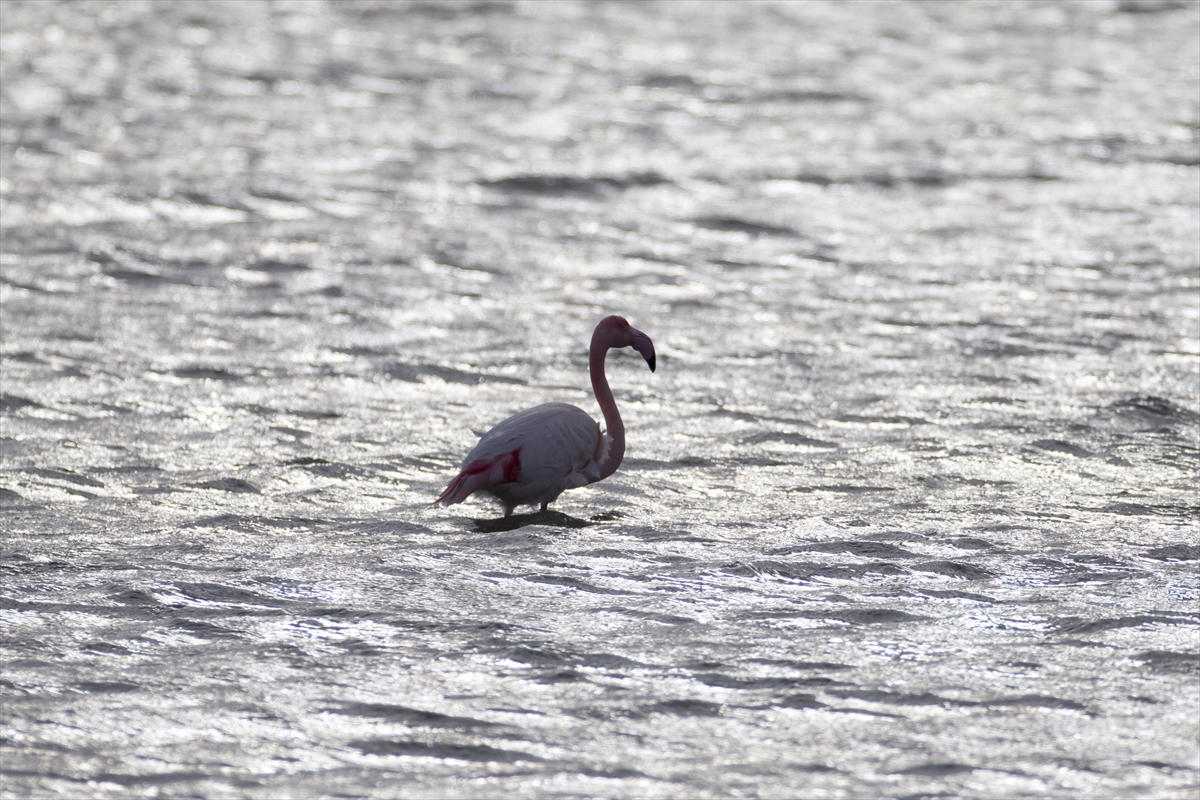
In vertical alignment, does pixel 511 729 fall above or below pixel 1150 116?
below

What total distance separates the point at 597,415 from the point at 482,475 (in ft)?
6.44

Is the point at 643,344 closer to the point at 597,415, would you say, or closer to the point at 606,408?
the point at 606,408

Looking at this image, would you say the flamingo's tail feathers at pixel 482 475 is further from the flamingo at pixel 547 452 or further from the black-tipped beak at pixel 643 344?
the black-tipped beak at pixel 643 344

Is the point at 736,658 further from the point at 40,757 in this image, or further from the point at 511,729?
the point at 40,757

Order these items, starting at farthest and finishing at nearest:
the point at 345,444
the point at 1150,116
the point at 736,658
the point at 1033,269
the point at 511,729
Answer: the point at 1150,116
the point at 1033,269
the point at 345,444
the point at 736,658
the point at 511,729

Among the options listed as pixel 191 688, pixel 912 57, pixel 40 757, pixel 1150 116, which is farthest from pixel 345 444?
pixel 912 57

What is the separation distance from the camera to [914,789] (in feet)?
14.8

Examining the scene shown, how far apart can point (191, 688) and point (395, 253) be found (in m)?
6.69

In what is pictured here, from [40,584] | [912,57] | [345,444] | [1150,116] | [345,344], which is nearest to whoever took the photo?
[40,584]

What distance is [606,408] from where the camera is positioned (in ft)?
23.9

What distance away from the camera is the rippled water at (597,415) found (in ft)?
16.2

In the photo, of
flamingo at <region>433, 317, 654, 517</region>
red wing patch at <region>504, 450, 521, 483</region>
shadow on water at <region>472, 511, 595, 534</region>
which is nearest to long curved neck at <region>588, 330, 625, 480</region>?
flamingo at <region>433, 317, 654, 517</region>

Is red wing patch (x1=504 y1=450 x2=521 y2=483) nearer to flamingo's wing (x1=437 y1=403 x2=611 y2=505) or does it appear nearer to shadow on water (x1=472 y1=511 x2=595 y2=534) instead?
flamingo's wing (x1=437 y1=403 x2=611 y2=505)

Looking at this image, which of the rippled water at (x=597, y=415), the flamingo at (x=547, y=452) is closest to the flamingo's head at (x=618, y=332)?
the flamingo at (x=547, y=452)
